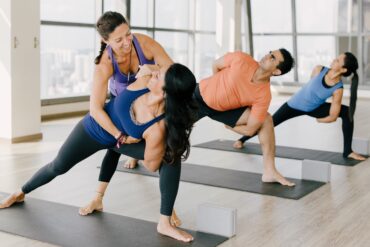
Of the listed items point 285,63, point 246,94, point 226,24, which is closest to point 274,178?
point 246,94

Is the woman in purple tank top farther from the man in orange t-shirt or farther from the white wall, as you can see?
the white wall

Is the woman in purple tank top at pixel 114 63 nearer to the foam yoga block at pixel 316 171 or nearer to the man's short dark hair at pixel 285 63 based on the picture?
the man's short dark hair at pixel 285 63

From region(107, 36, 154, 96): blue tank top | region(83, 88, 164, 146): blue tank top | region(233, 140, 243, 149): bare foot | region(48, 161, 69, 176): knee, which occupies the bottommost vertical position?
region(233, 140, 243, 149): bare foot

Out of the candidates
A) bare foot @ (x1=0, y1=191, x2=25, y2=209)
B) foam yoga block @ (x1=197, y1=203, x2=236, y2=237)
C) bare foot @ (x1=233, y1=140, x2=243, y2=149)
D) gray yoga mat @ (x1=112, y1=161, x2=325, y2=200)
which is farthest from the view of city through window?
foam yoga block @ (x1=197, y1=203, x2=236, y2=237)

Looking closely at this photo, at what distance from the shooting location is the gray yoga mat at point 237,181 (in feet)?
11.6

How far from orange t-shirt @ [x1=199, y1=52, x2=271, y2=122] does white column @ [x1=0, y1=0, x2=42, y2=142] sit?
203 cm

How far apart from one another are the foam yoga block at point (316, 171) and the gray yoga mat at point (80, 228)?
1439 millimetres

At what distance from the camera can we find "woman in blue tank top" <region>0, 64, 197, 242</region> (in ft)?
7.77

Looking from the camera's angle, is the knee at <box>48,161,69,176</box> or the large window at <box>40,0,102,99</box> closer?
the knee at <box>48,161,69,176</box>

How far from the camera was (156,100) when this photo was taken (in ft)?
8.08

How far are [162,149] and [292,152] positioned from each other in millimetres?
2671

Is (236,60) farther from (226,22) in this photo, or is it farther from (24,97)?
(226,22)

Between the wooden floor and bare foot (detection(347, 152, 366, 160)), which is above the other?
A: bare foot (detection(347, 152, 366, 160))

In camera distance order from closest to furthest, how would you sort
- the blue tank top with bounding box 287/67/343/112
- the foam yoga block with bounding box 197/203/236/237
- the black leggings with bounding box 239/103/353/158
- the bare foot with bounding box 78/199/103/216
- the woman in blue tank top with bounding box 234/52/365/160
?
the foam yoga block with bounding box 197/203/236/237 < the bare foot with bounding box 78/199/103/216 < the woman in blue tank top with bounding box 234/52/365/160 < the blue tank top with bounding box 287/67/343/112 < the black leggings with bounding box 239/103/353/158
